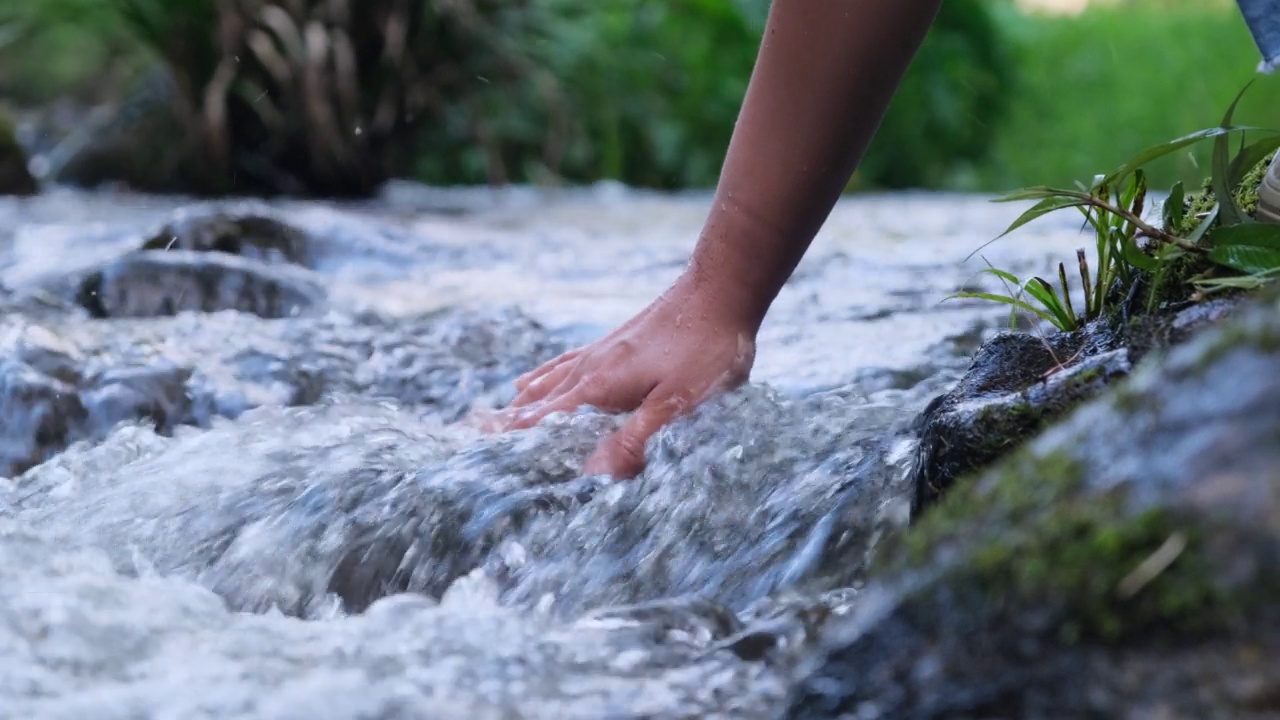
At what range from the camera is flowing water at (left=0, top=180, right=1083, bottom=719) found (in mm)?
1083

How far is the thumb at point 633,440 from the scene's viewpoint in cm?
162

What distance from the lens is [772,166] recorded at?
161cm

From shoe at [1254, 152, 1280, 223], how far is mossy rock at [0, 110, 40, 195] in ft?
16.2

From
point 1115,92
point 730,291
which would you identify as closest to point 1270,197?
point 730,291

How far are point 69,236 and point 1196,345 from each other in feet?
11.9

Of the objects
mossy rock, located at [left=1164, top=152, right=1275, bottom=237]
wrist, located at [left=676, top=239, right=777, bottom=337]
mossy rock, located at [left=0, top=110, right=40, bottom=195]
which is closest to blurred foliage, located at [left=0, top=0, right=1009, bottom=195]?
mossy rock, located at [left=0, top=110, right=40, bottom=195]

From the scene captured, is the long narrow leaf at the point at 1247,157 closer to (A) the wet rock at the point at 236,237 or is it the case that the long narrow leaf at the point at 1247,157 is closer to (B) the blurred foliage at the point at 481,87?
(A) the wet rock at the point at 236,237

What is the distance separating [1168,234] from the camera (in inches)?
51.2

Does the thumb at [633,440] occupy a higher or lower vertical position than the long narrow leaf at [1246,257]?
lower

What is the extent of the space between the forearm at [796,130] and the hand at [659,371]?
0.11ft

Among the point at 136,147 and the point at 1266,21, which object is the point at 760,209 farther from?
the point at 136,147

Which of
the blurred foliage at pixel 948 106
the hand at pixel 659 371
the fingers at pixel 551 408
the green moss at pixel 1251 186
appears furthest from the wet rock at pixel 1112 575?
the blurred foliage at pixel 948 106

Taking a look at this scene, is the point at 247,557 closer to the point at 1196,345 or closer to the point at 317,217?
the point at 1196,345

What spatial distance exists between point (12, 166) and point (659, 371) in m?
4.33
